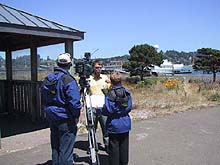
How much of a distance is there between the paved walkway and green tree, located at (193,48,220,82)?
21.1 metres

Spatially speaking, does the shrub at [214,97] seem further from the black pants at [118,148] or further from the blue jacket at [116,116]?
the blue jacket at [116,116]

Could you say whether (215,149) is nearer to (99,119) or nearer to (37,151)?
(99,119)

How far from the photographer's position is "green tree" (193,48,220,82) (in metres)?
30.0

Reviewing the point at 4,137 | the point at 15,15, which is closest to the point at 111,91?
the point at 15,15

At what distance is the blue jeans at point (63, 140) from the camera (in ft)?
15.0

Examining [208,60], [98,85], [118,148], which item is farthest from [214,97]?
[208,60]

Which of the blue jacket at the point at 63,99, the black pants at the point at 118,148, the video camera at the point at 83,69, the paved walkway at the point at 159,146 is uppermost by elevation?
the video camera at the point at 83,69

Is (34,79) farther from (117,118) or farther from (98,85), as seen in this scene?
(117,118)

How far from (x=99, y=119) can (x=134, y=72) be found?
29750 millimetres

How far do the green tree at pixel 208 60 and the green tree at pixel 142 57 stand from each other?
19.2ft

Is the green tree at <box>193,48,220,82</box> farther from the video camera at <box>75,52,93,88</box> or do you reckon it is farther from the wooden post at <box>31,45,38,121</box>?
the video camera at <box>75,52,93,88</box>

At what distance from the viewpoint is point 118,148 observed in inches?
204

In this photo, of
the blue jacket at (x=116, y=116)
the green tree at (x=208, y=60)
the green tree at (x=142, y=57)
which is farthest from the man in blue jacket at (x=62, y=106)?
the green tree at (x=142, y=57)

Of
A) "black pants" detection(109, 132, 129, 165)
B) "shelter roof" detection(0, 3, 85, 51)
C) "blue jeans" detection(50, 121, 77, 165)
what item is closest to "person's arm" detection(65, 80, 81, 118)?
"blue jeans" detection(50, 121, 77, 165)
